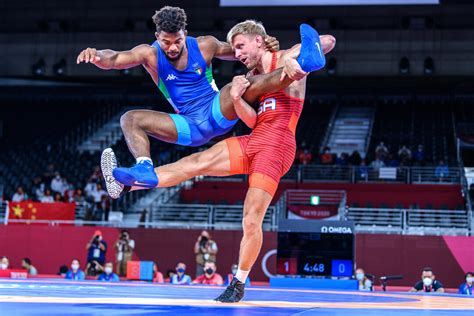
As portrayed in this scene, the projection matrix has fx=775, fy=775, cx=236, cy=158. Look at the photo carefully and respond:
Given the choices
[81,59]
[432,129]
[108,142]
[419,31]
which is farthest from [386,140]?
[81,59]

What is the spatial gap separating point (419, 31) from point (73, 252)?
12.9 metres

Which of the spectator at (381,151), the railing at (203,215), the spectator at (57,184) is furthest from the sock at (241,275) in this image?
the spectator at (381,151)

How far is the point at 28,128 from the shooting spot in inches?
1054

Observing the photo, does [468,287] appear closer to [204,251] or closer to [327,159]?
[204,251]

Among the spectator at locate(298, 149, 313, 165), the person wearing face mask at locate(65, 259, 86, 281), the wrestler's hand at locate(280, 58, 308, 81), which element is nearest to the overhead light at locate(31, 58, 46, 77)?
the spectator at locate(298, 149, 313, 165)

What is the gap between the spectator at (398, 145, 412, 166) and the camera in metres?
20.3

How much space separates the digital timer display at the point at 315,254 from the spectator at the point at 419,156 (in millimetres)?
9166

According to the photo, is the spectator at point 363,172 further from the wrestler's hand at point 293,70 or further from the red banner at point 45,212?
the wrestler's hand at point 293,70

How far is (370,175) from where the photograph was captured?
765 inches

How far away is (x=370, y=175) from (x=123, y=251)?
7369 millimetres

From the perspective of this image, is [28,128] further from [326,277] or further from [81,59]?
[81,59]

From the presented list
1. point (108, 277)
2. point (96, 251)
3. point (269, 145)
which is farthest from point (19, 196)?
point (269, 145)

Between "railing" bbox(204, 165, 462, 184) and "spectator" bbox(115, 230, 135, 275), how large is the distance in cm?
516

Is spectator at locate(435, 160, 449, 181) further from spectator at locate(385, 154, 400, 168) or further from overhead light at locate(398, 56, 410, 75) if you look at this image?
overhead light at locate(398, 56, 410, 75)
